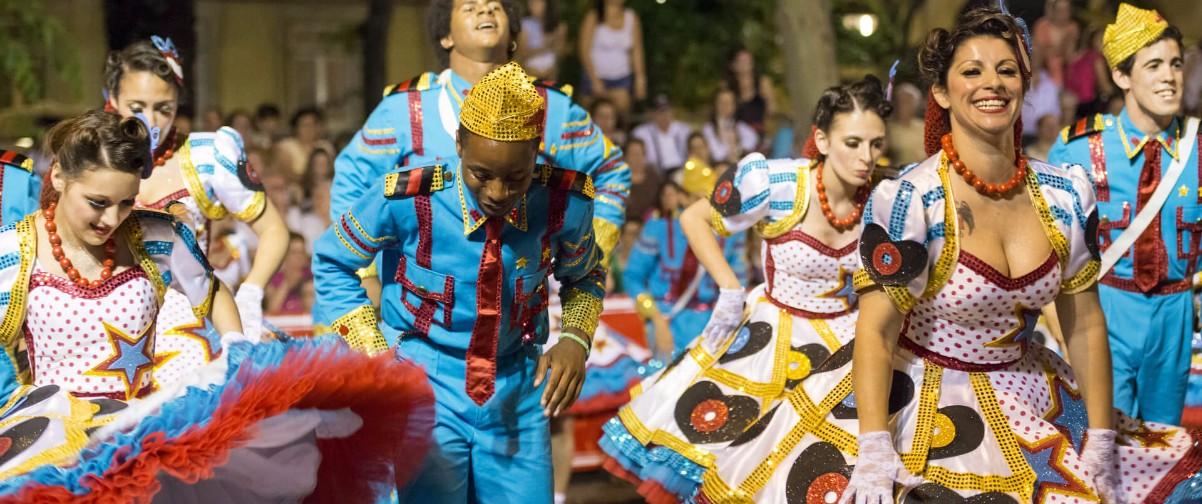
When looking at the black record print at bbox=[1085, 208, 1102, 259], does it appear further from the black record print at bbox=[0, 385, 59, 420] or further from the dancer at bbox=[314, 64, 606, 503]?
the black record print at bbox=[0, 385, 59, 420]

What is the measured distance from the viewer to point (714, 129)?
13.9 m

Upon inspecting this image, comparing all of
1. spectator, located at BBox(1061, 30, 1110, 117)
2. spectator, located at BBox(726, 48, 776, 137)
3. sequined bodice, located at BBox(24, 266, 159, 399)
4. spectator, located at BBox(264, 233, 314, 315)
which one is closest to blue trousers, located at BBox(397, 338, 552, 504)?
sequined bodice, located at BBox(24, 266, 159, 399)

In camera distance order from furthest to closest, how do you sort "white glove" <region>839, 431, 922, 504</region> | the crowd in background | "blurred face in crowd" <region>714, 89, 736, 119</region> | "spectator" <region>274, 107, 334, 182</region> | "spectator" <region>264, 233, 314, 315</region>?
"blurred face in crowd" <region>714, 89, 736, 119</region> < "spectator" <region>274, 107, 334, 182</region> < the crowd in background < "spectator" <region>264, 233, 314, 315</region> < "white glove" <region>839, 431, 922, 504</region>

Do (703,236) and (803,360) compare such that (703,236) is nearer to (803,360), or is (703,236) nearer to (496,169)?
(803,360)

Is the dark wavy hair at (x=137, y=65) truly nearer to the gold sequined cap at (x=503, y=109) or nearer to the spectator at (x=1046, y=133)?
the gold sequined cap at (x=503, y=109)

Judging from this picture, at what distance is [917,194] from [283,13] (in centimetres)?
1567

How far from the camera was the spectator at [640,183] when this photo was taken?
1178 cm

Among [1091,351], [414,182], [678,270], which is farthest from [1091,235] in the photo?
[678,270]

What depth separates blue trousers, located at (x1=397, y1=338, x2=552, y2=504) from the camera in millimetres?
4738

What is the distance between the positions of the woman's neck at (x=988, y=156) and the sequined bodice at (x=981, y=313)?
10.4 inches

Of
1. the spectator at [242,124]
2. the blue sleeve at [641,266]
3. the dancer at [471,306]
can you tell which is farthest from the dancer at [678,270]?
the dancer at [471,306]

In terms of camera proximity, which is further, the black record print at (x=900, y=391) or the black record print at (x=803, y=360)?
the black record print at (x=803, y=360)

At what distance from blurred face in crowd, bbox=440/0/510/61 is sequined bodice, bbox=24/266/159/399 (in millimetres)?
1879

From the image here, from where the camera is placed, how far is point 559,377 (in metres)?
4.69
